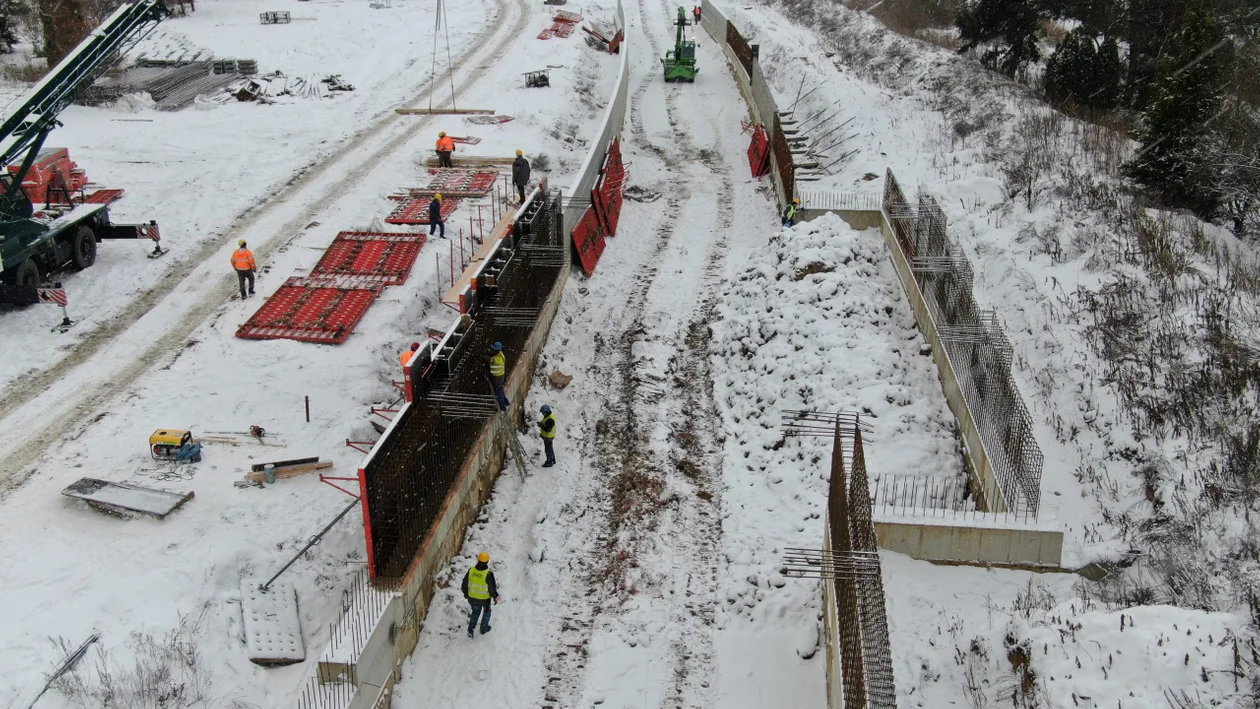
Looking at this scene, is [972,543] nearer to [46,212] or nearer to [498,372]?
[498,372]

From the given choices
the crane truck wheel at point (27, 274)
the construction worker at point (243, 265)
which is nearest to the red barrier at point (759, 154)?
the construction worker at point (243, 265)

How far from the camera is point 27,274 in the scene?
21.0 m

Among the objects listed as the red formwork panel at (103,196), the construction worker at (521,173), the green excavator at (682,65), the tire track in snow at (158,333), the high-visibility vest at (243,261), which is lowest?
the tire track in snow at (158,333)

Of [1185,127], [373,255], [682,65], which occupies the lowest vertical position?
[373,255]

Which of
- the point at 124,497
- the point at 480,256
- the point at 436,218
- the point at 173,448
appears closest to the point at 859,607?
the point at 124,497

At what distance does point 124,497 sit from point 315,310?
22.1 ft

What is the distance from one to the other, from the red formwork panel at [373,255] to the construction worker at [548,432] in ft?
20.3

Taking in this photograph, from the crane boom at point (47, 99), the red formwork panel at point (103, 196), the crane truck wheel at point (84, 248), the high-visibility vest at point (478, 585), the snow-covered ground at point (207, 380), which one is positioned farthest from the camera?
the red formwork panel at point (103, 196)

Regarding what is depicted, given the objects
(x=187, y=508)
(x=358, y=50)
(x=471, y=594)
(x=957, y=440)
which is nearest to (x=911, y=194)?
(x=957, y=440)

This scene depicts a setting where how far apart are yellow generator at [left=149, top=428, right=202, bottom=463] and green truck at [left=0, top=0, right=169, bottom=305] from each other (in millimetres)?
6973

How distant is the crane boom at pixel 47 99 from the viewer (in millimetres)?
21078

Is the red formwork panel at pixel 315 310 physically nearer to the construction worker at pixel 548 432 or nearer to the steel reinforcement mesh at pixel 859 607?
the construction worker at pixel 548 432

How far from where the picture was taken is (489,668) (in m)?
13.6

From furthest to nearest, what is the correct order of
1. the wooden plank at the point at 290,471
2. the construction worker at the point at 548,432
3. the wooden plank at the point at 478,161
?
the wooden plank at the point at 478,161, the construction worker at the point at 548,432, the wooden plank at the point at 290,471
